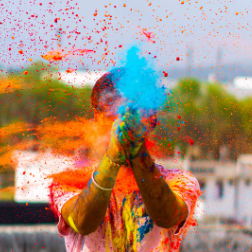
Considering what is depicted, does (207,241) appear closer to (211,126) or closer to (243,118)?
(211,126)

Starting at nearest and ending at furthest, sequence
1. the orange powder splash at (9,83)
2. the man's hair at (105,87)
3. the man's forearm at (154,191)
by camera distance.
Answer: the man's forearm at (154,191), the man's hair at (105,87), the orange powder splash at (9,83)

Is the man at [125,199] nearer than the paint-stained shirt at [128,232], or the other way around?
the man at [125,199]

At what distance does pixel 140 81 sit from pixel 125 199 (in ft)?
2.27

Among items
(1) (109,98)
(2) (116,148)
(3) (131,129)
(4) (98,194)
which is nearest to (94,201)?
(4) (98,194)

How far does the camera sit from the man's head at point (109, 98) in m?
1.78

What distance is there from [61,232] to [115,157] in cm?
68

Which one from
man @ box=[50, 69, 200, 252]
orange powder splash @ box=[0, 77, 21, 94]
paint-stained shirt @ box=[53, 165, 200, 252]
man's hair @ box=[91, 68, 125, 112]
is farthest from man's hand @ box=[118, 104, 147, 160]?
orange powder splash @ box=[0, 77, 21, 94]

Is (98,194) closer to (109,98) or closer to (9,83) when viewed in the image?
(109,98)

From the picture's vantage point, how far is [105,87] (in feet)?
6.33

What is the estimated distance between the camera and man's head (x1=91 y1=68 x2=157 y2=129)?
70.1 inches

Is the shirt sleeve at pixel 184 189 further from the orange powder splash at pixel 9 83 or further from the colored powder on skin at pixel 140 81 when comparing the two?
the orange powder splash at pixel 9 83

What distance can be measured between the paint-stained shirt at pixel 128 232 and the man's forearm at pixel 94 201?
0.19m

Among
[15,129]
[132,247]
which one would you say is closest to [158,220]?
[132,247]

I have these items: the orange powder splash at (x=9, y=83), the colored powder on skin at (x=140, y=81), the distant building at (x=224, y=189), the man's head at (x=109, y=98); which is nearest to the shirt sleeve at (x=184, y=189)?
the man's head at (x=109, y=98)
